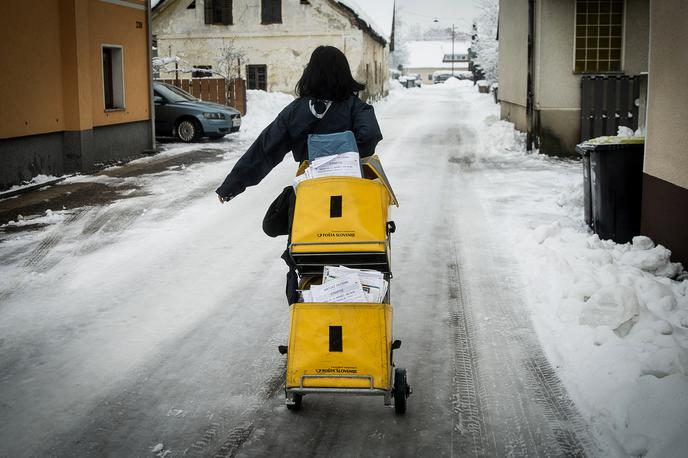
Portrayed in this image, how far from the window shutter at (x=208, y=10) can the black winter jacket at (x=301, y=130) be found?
36.0 metres

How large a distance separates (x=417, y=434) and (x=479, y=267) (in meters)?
3.85

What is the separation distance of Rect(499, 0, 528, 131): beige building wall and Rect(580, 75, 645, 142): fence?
2462 millimetres

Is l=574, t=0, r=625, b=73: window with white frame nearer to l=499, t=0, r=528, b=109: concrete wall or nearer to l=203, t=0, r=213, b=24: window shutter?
l=499, t=0, r=528, b=109: concrete wall

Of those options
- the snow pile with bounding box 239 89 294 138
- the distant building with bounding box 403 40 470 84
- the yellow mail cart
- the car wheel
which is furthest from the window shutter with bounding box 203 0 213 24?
the distant building with bounding box 403 40 470 84

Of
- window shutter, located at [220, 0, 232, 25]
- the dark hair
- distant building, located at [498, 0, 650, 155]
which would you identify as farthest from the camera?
window shutter, located at [220, 0, 232, 25]

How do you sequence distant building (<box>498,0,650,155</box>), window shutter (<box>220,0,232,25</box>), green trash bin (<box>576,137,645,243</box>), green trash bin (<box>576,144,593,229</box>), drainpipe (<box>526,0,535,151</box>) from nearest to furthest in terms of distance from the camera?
green trash bin (<box>576,137,645,243</box>) → green trash bin (<box>576,144,593,229</box>) → distant building (<box>498,0,650,155</box>) → drainpipe (<box>526,0,535,151</box>) → window shutter (<box>220,0,232,25</box>)

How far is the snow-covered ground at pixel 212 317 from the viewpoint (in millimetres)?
4473

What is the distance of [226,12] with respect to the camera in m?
39.0

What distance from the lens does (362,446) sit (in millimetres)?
4141

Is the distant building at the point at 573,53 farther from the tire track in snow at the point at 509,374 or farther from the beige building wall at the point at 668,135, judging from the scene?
the tire track in snow at the point at 509,374

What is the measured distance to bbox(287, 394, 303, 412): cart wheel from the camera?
177 inches

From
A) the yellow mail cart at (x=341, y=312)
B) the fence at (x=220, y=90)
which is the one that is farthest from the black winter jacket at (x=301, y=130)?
the fence at (x=220, y=90)

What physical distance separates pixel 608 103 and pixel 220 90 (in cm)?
1558

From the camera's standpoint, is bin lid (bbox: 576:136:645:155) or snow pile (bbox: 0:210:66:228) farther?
snow pile (bbox: 0:210:66:228)
